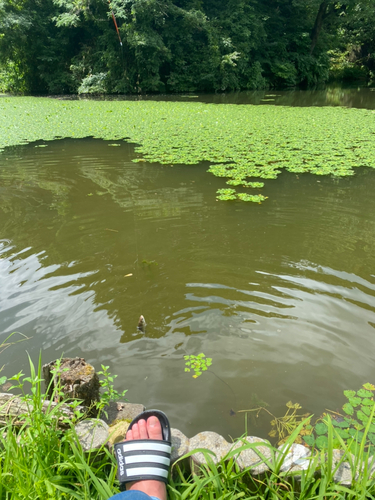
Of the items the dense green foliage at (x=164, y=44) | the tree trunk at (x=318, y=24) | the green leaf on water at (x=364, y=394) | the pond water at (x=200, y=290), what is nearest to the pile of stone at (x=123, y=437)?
the pond water at (x=200, y=290)

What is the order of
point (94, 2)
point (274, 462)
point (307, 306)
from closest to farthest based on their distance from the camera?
point (274, 462) → point (307, 306) → point (94, 2)

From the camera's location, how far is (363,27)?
2081 centimetres

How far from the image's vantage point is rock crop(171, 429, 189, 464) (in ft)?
3.94

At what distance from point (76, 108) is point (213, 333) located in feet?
37.4

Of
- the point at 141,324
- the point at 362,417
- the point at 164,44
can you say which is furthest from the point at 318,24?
the point at 362,417

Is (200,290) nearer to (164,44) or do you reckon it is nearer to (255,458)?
(255,458)

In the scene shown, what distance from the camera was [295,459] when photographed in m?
1.10

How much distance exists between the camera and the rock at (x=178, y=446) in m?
1.20

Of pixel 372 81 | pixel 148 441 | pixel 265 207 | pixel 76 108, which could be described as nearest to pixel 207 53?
pixel 76 108

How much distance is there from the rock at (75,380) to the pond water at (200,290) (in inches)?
12.6

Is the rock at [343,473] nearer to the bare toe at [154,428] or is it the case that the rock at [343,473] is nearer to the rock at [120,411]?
the bare toe at [154,428]

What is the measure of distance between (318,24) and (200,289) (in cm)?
2287

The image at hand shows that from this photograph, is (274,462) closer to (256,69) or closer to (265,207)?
(265,207)

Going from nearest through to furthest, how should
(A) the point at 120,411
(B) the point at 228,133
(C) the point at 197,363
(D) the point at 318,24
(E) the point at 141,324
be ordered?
(A) the point at 120,411 → (C) the point at 197,363 → (E) the point at 141,324 → (B) the point at 228,133 → (D) the point at 318,24
